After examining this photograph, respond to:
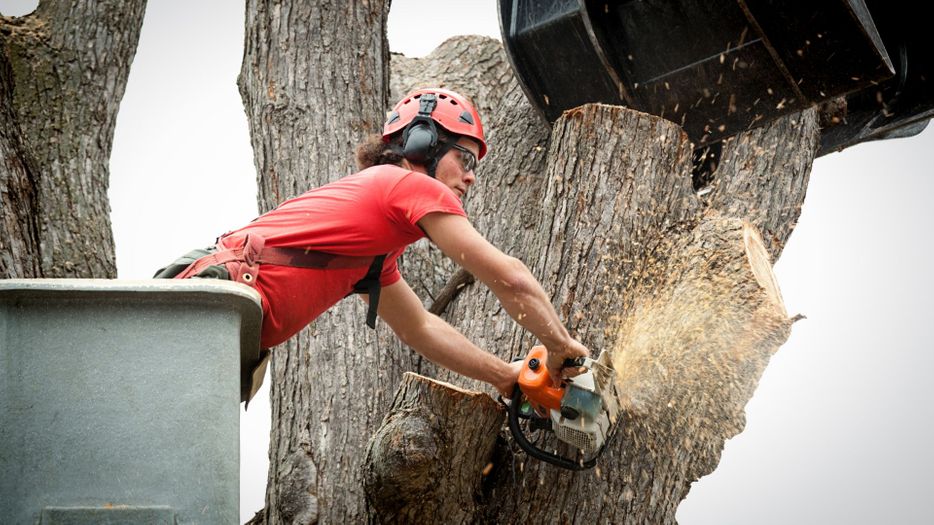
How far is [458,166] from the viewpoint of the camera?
143 inches

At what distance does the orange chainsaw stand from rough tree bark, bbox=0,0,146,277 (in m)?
2.20

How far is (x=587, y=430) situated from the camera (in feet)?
10.5

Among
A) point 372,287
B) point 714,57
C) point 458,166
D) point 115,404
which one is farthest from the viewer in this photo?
point 714,57

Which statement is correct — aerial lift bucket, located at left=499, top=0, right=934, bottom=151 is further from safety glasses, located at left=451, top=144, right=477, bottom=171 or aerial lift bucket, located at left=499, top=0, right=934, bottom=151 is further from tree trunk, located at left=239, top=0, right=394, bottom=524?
safety glasses, located at left=451, top=144, right=477, bottom=171

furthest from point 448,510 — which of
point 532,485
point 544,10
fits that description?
point 544,10

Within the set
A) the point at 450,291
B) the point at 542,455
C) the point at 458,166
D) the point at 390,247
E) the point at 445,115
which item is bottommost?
the point at 542,455

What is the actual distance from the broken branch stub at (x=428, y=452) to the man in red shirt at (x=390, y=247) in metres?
0.28

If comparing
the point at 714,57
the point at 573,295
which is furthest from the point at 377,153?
the point at 714,57

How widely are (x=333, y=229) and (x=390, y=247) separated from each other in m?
0.22

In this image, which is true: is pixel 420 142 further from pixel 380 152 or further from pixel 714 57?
pixel 714 57

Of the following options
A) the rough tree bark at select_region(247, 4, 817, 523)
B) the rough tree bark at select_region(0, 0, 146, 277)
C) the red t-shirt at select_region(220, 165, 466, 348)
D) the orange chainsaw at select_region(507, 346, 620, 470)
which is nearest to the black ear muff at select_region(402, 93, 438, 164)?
the red t-shirt at select_region(220, 165, 466, 348)

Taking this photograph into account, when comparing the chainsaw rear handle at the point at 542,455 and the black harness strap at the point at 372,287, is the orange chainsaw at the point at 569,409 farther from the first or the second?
the black harness strap at the point at 372,287

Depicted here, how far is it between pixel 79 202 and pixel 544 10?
2.41m

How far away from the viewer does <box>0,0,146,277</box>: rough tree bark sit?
14.1 feet
